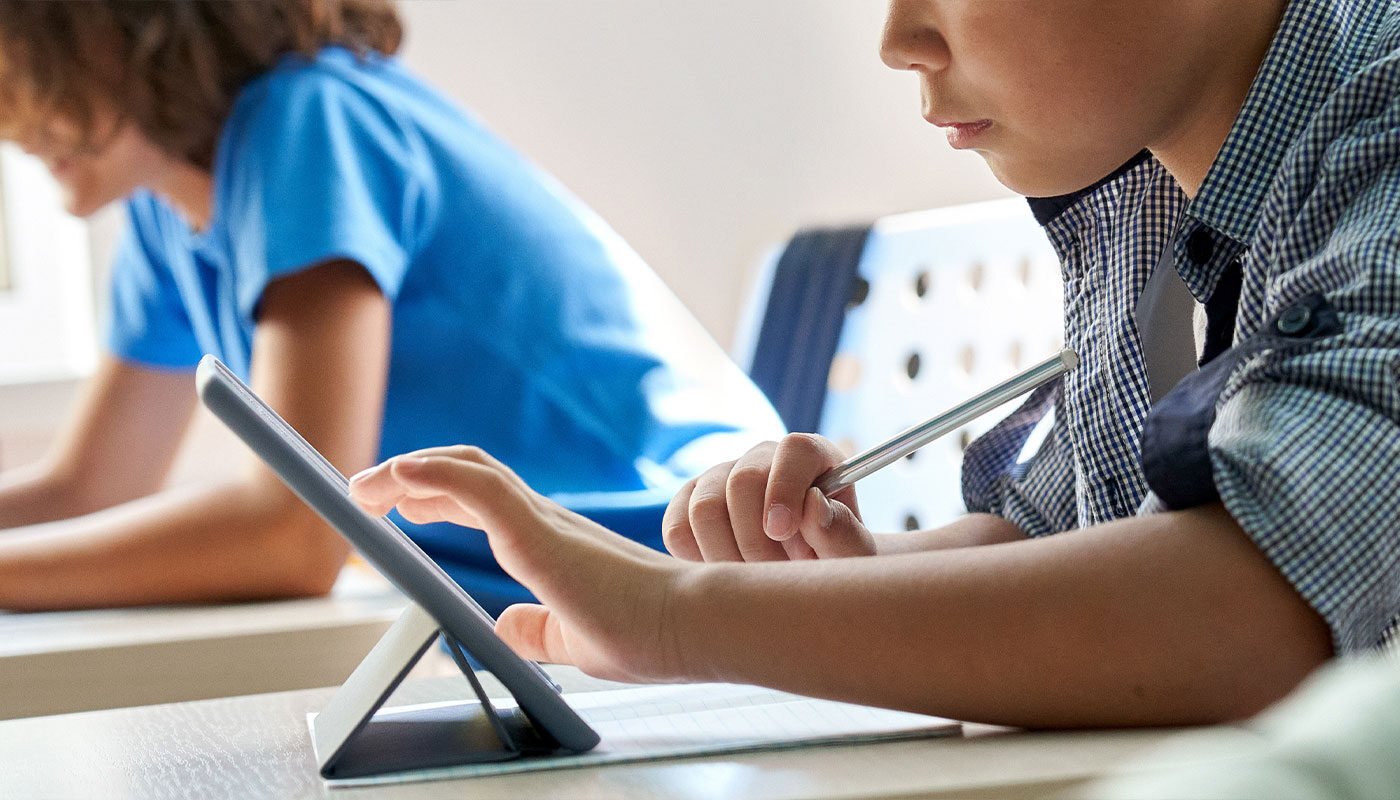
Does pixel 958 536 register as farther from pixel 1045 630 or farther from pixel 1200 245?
pixel 1045 630

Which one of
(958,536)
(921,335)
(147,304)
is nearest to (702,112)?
(921,335)

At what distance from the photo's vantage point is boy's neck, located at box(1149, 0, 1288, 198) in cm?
63

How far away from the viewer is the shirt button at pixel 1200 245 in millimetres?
630

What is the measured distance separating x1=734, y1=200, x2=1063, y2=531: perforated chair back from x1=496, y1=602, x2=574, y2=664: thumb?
79 centimetres

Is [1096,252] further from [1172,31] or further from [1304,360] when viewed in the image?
[1304,360]

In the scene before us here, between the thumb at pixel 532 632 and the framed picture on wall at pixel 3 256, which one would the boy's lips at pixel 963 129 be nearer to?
the thumb at pixel 532 632

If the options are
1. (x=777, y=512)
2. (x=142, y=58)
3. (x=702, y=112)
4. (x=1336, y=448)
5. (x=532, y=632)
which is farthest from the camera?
(x=702, y=112)

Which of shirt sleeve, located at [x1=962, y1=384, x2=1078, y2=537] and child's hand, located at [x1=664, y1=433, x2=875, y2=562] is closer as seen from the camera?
child's hand, located at [x1=664, y1=433, x2=875, y2=562]

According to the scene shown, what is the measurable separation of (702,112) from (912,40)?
4.67 ft

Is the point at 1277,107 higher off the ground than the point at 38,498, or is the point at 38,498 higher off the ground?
the point at 1277,107

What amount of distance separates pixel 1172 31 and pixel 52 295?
1.91m

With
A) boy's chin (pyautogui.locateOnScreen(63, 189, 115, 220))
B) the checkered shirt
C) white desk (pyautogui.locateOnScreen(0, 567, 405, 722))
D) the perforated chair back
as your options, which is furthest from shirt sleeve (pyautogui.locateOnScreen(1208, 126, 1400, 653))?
boy's chin (pyautogui.locateOnScreen(63, 189, 115, 220))

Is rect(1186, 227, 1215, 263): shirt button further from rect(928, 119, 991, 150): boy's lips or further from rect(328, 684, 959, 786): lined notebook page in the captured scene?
A: rect(328, 684, 959, 786): lined notebook page

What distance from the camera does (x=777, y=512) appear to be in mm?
676
